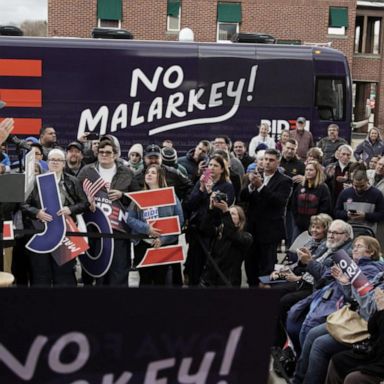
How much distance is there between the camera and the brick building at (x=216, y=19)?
26.8 m

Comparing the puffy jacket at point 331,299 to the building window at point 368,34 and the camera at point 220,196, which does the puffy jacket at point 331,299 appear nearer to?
the camera at point 220,196

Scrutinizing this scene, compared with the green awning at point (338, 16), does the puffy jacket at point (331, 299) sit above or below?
below

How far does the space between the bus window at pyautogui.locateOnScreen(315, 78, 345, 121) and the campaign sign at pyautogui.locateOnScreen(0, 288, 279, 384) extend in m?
13.3

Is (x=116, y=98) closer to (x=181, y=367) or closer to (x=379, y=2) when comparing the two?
(x=181, y=367)

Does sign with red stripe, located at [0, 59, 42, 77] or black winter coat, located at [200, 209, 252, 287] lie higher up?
sign with red stripe, located at [0, 59, 42, 77]

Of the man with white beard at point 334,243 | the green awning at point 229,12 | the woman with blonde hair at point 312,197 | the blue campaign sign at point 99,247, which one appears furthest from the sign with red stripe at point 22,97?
the green awning at point 229,12

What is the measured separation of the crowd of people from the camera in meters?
4.72

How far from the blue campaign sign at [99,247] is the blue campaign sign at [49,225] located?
0.35 metres

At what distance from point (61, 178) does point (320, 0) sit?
24059 millimetres

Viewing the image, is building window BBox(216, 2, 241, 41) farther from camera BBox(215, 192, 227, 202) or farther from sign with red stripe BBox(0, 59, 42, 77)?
camera BBox(215, 192, 227, 202)

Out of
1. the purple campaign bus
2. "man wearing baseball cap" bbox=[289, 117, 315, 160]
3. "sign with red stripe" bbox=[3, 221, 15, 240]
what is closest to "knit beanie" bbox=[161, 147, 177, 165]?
"sign with red stripe" bbox=[3, 221, 15, 240]

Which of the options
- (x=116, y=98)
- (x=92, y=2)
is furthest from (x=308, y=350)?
(x=92, y=2)

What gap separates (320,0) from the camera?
28359mm

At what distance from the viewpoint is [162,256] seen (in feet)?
19.9
